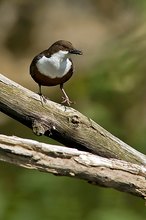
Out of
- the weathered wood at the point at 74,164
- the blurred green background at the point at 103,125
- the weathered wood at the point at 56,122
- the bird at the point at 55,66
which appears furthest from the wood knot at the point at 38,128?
the blurred green background at the point at 103,125

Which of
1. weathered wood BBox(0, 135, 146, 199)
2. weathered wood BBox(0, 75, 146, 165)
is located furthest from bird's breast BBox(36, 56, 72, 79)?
weathered wood BBox(0, 135, 146, 199)

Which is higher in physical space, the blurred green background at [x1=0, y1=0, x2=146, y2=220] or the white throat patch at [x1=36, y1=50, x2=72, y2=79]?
the white throat patch at [x1=36, y1=50, x2=72, y2=79]

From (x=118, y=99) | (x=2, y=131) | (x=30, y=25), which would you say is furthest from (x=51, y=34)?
(x=118, y=99)

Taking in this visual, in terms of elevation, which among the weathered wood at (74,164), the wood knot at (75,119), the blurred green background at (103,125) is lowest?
the blurred green background at (103,125)

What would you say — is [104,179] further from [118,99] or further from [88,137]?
[118,99]

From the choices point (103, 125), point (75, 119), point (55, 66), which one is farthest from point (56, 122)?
point (103, 125)

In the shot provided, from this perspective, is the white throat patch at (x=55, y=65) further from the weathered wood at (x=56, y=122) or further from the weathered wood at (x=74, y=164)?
the weathered wood at (x=74, y=164)

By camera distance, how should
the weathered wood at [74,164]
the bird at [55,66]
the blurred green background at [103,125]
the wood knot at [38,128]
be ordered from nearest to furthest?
1. the weathered wood at [74,164]
2. the wood knot at [38,128]
3. the bird at [55,66]
4. the blurred green background at [103,125]

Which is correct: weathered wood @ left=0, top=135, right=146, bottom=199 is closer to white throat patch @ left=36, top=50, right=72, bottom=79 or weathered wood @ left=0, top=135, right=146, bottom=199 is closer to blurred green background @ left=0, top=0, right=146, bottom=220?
white throat patch @ left=36, top=50, right=72, bottom=79
